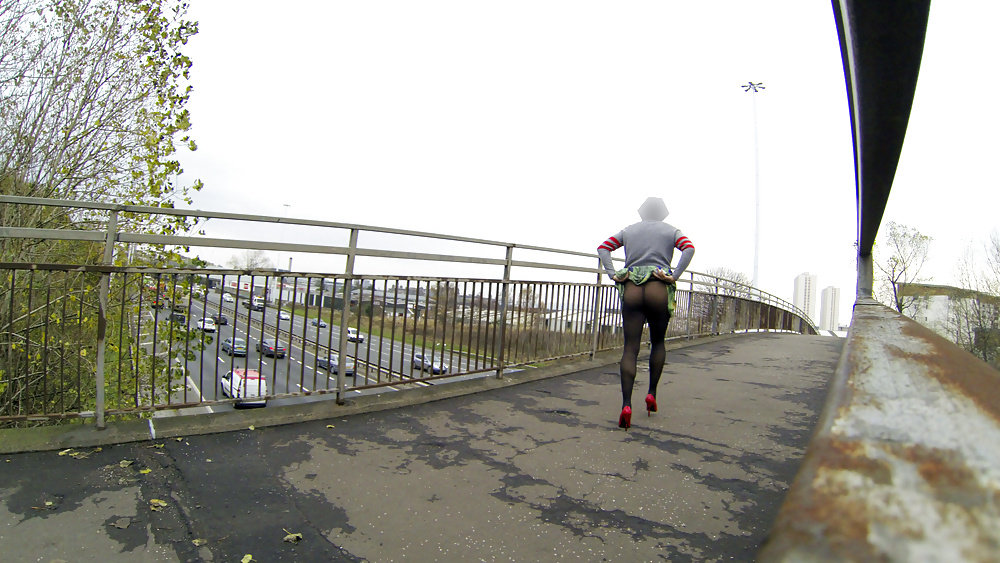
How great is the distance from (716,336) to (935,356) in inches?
506

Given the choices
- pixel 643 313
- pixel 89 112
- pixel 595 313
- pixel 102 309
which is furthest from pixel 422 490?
pixel 89 112

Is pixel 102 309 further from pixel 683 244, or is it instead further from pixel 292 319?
pixel 683 244

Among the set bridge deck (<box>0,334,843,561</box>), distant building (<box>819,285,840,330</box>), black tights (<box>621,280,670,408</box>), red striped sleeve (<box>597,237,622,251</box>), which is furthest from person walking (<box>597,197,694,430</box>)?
distant building (<box>819,285,840,330</box>)

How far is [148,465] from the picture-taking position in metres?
3.09

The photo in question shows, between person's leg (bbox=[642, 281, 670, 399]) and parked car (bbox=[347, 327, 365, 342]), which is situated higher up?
person's leg (bbox=[642, 281, 670, 399])

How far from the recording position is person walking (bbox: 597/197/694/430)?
440 centimetres

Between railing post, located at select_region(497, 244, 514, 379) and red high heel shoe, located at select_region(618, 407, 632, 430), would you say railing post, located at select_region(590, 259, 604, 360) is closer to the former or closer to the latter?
railing post, located at select_region(497, 244, 514, 379)

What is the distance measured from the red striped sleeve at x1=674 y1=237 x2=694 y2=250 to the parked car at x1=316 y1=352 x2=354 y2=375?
3046 millimetres

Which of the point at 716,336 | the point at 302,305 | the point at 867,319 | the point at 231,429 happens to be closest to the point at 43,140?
the point at 302,305

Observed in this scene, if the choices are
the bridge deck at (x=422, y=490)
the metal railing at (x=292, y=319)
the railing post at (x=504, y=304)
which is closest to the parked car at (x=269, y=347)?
the metal railing at (x=292, y=319)

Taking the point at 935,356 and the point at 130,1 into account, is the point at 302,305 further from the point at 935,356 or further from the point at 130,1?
the point at 130,1

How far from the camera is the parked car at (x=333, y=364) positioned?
4.47m

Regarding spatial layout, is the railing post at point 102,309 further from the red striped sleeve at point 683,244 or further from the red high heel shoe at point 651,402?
the red striped sleeve at point 683,244

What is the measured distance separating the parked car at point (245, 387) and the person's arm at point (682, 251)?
351cm
